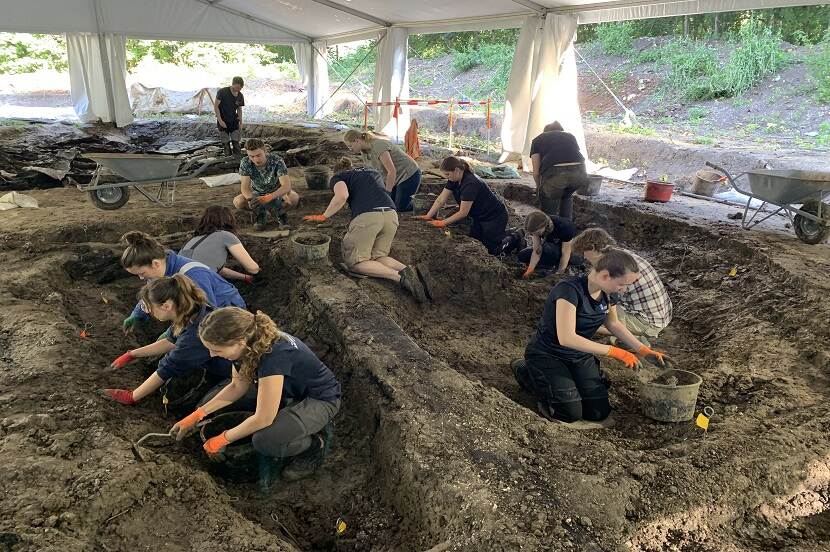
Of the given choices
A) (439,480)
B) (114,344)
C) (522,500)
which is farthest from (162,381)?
(522,500)

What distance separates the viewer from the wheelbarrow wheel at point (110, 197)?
606 centimetres

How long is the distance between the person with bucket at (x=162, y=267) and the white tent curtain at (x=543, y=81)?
7.41m

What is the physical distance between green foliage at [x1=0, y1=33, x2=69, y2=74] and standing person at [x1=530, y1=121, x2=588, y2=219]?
71.1 ft

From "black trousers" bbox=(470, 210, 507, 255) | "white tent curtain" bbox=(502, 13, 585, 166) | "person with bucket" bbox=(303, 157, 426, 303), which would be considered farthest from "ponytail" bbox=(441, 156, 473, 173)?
"white tent curtain" bbox=(502, 13, 585, 166)

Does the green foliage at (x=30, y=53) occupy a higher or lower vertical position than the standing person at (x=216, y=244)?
higher

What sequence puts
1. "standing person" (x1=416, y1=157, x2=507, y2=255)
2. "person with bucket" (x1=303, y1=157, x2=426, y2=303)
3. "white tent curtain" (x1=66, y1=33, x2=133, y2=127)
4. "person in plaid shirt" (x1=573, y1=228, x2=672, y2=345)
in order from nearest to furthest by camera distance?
1. "person in plaid shirt" (x1=573, y1=228, x2=672, y2=345)
2. "person with bucket" (x1=303, y1=157, x2=426, y2=303)
3. "standing person" (x1=416, y1=157, x2=507, y2=255)
4. "white tent curtain" (x1=66, y1=33, x2=133, y2=127)

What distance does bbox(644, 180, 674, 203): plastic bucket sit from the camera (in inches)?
284

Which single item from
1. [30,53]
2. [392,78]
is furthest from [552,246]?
[30,53]

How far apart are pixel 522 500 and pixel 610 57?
19.7 m

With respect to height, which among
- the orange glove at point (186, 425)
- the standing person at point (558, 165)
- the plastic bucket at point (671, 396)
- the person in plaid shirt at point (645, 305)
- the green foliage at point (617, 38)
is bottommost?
the plastic bucket at point (671, 396)

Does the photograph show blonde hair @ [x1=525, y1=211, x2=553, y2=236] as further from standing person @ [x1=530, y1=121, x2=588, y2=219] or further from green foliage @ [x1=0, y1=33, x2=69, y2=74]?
green foliage @ [x1=0, y1=33, x2=69, y2=74]

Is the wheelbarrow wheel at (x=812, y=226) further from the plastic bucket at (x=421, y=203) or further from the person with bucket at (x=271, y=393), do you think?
the person with bucket at (x=271, y=393)

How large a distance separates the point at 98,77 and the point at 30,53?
1133 cm

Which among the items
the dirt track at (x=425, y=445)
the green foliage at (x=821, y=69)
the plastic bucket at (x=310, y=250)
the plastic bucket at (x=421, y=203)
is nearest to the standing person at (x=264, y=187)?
the plastic bucket at (x=310, y=250)
